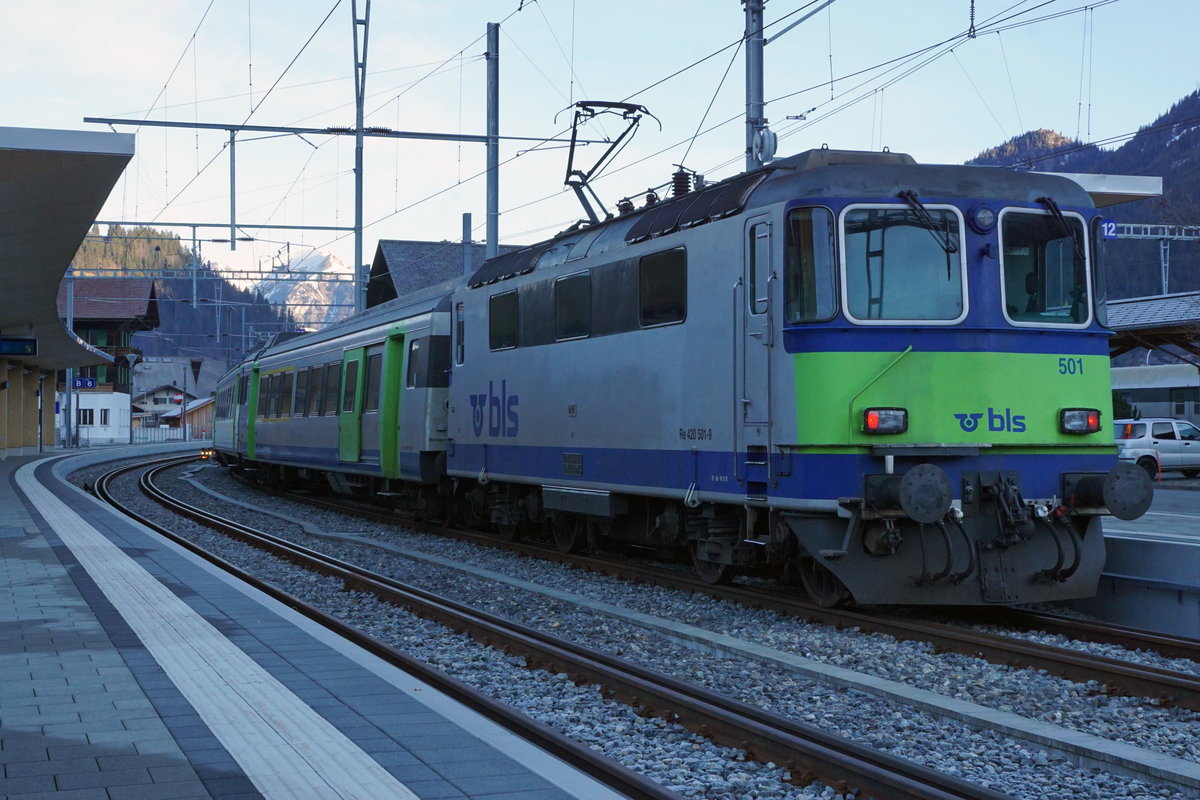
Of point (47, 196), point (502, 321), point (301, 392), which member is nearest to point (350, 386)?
point (301, 392)

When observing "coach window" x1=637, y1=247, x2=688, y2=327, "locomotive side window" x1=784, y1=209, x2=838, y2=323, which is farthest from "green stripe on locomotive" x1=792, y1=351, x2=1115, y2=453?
"coach window" x1=637, y1=247, x2=688, y2=327

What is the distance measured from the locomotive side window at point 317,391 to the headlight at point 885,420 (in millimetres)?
15770

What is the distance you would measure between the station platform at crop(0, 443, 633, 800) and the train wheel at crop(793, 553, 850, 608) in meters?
3.92

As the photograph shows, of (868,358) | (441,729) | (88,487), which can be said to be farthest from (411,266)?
(441,729)

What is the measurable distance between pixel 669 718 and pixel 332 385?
17.1 meters

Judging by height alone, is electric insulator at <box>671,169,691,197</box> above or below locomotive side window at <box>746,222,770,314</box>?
above

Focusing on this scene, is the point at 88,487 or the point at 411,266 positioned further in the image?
the point at 411,266

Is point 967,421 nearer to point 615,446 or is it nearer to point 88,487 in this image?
point 615,446

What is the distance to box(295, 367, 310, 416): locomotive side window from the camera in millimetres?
25094

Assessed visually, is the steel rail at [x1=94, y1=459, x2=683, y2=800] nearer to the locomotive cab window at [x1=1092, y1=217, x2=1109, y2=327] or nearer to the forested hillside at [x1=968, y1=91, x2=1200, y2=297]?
the locomotive cab window at [x1=1092, y1=217, x2=1109, y2=327]

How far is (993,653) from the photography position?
27.8ft

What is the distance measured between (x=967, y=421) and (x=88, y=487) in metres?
26.0

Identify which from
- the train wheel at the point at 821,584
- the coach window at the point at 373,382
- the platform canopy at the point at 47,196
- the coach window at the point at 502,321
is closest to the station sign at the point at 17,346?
the platform canopy at the point at 47,196

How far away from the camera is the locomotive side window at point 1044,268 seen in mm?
10031
